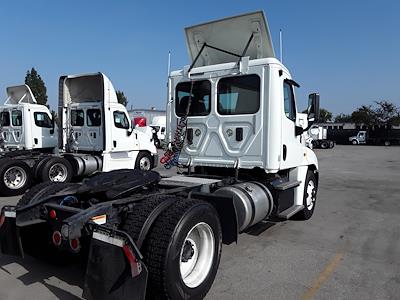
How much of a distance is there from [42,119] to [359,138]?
43.4m

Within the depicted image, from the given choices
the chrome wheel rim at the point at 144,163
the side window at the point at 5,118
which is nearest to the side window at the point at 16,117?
the side window at the point at 5,118

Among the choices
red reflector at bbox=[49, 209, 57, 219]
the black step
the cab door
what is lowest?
the black step

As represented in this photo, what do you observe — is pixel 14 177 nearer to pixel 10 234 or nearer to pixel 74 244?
pixel 10 234

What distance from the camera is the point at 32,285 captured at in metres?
4.11

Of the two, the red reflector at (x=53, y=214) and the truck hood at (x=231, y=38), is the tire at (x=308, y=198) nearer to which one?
the truck hood at (x=231, y=38)

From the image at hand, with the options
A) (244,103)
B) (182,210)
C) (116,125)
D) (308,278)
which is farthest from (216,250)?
(116,125)

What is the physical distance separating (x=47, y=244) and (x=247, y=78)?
3.71 metres

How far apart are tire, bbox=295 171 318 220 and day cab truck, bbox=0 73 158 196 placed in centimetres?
721

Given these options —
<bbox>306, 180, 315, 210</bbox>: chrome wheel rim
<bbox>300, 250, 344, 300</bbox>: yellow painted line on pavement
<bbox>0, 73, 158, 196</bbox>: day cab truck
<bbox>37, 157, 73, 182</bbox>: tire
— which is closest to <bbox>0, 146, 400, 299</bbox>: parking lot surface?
<bbox>300, 250, 344, 300</bbox>: yellow painted line on pavement

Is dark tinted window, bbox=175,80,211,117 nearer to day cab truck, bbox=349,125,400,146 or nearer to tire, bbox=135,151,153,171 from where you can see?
tire, bbox=135,151,153,171

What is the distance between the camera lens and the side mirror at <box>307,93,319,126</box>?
6.19m

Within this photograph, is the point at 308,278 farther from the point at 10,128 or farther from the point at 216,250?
the point at 10,128

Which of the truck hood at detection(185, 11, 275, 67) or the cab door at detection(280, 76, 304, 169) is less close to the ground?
the truck hood at detection(185, 11, 275, 67)

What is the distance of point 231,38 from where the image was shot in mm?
6234
